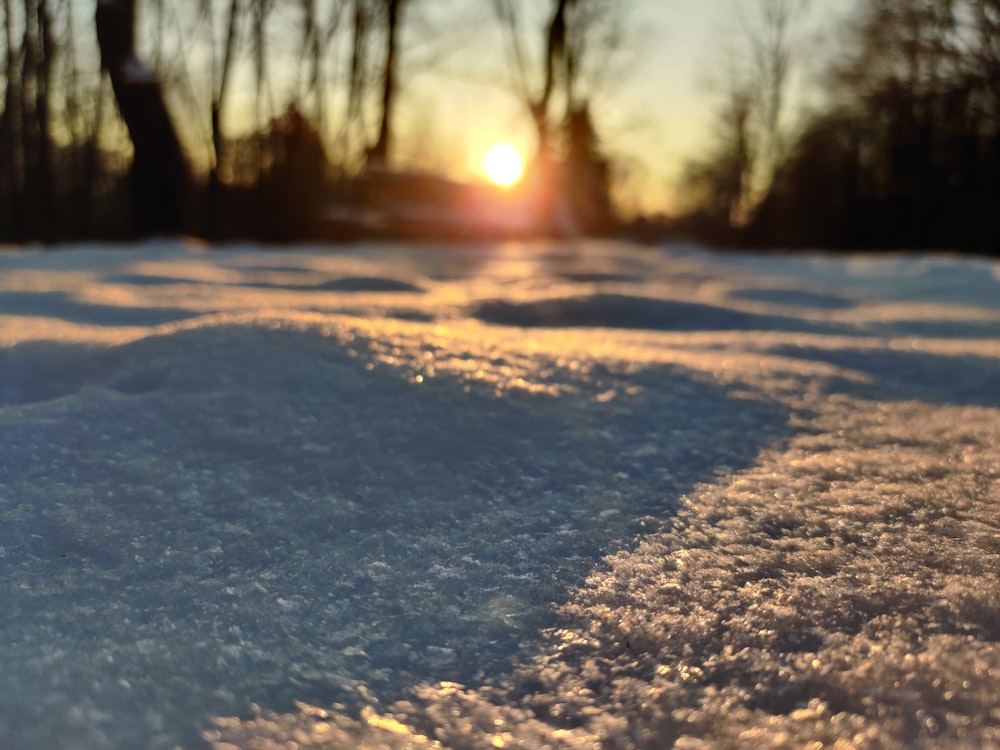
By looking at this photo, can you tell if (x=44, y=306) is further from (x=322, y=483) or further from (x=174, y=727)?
(x=174, y=727)

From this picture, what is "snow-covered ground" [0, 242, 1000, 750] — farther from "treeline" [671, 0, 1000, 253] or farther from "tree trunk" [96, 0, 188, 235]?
"treeline" [671, 0, 1000, 253]

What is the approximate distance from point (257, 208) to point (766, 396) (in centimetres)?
689

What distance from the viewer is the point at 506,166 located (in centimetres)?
1355

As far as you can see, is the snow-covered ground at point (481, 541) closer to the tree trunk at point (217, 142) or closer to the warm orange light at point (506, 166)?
the tree trunk at point (217, 142)

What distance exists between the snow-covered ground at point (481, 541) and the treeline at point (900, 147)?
1052 cm

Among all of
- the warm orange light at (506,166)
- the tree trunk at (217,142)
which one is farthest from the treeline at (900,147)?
the tree trunk at (217,142)

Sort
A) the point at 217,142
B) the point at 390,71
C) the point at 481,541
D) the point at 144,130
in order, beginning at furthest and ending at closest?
the point at 390,71 < the point at 217,142 < the point at 144,130 < the point at 481,541

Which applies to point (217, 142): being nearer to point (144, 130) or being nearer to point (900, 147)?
point (144, 130)

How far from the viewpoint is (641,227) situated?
14.2 metres

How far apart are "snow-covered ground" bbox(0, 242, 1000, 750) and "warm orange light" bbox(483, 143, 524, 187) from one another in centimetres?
1093

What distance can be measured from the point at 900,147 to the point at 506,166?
619 centimetres

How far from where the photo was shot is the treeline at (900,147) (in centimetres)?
1027

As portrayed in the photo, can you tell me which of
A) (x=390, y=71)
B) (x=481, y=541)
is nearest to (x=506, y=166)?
(x=390, y=71)

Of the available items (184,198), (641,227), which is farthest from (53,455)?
(641,227)
